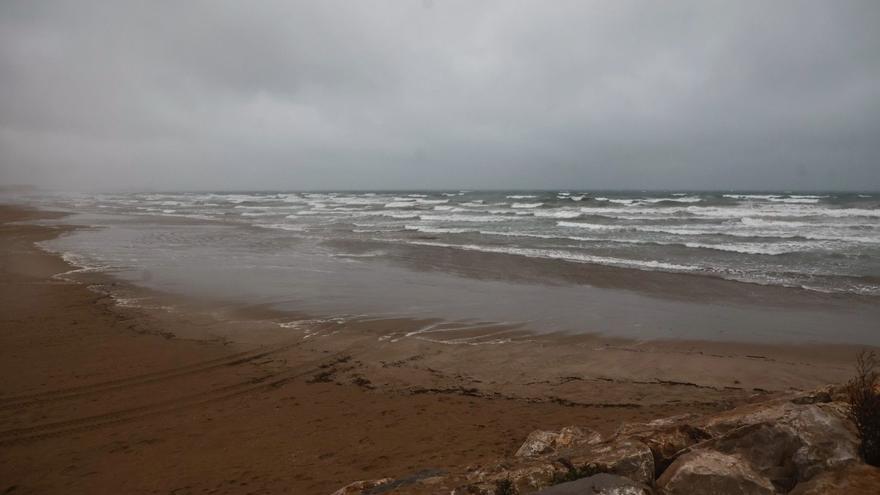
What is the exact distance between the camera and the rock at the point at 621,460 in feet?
9.98

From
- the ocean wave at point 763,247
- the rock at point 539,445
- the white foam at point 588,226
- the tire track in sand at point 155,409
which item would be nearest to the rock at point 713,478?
the rock at point 539,445

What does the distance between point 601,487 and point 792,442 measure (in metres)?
1.52

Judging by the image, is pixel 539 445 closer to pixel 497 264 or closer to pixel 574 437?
pixel 574 437

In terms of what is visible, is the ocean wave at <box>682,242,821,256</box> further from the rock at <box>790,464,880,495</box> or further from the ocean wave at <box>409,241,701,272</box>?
the rock at <box>790,464,880,495</box>

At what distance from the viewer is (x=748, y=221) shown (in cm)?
3225

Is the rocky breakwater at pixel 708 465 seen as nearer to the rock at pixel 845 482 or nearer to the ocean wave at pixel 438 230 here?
the rock at pixel 845 482

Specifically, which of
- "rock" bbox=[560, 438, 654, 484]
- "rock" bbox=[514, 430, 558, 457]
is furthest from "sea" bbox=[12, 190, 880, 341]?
"rock" bbox=[560, 438, 654, 484]

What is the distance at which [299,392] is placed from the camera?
6398 mm

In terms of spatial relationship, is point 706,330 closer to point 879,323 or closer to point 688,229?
point 879,323

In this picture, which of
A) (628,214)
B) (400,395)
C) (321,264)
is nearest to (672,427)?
(400,395)

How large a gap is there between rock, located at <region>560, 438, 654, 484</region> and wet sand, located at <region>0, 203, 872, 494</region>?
3.74 feet

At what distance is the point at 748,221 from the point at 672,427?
34.9m

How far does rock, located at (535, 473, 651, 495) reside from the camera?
271cm

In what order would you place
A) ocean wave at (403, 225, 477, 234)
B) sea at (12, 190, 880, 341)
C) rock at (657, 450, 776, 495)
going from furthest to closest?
ocean wave at (403, 225, 477, 234) → sea at (12, 190, 880, 341) → rock at (657, 450, 776, 495)
